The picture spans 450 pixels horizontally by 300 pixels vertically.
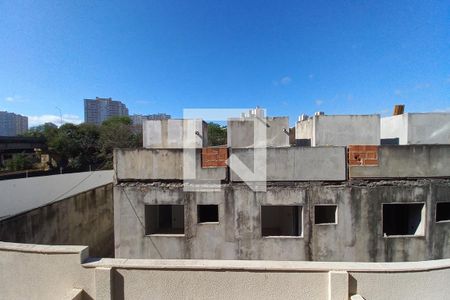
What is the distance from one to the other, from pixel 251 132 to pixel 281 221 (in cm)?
414

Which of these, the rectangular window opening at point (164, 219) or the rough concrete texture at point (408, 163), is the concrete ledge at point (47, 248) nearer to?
the rectangular window opening at point (164, 219)

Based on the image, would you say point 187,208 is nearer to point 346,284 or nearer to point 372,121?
point 346,284

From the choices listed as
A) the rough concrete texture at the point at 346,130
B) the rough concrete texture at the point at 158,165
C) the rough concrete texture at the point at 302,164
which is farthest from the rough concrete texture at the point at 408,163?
the rough concrete texture at the point at 158,165

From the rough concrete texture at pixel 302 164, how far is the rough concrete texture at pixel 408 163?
46 centimetres

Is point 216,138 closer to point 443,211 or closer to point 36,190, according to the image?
point 36,190

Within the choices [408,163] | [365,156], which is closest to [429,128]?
[408,163]

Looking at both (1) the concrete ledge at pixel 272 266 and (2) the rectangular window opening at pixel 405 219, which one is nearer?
(1) the concrete ledge at pixel 272 266

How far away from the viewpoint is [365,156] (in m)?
6.40

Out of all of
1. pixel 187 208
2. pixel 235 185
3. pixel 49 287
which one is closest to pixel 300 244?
pixel 235 185

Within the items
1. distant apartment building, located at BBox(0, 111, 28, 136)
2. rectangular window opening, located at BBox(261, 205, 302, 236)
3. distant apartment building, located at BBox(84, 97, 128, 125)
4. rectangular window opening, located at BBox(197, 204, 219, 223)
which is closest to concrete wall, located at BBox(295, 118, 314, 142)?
rectangular window opening, located at BBox(261, 205, 302, 236)

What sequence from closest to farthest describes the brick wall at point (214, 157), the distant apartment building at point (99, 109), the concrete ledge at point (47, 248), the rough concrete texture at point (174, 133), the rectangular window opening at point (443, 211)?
the concrete ledge at point (47, 248) → the brick wall at point (214, 157) → the rectangular window opening at point (443, 211) → the rough concrete texture at point (174, 133) → the distant apartment building at point (99, 109)

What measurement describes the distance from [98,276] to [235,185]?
407 centimetres

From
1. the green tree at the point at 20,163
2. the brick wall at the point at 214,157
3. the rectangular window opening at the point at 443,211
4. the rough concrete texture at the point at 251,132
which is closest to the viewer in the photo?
the brick wall at the point at 214,157

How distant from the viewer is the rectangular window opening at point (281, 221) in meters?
7.95
